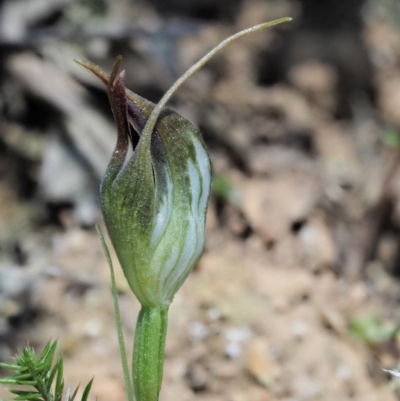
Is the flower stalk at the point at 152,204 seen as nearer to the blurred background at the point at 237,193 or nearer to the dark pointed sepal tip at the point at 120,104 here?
the dark pointed sepal tip at the point at 120,104

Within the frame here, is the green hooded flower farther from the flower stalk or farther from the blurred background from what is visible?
the blurred background

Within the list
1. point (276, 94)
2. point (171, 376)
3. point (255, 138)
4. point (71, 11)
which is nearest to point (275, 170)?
point (255, 138)

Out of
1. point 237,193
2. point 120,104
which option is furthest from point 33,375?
point 237,193

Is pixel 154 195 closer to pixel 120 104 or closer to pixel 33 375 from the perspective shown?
pixel 120 104

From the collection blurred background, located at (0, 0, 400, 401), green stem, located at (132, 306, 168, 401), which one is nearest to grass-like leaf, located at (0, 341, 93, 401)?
green stem, located at (132, 306, 168, 401)

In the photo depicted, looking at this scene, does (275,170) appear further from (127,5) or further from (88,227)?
(127,5)
